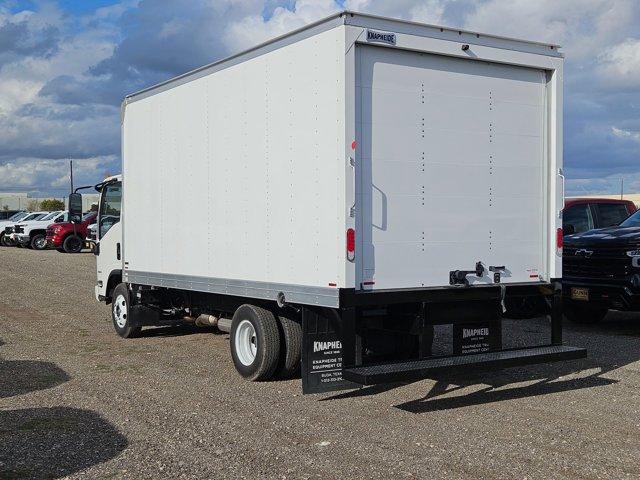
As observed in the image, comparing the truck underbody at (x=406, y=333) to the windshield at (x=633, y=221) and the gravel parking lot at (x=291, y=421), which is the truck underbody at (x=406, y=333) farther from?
the windshield at (x=633, y=221)

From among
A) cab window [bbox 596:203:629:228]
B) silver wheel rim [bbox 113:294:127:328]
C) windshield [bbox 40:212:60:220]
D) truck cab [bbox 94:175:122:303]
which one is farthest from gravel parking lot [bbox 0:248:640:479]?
windshield [bbox 40:212:60:220]

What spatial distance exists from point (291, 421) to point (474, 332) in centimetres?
210

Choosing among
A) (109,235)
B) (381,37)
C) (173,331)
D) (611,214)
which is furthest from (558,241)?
(611,214)

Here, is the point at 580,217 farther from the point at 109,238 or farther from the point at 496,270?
the point at 109,238

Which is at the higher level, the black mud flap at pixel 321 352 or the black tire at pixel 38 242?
the black tire at pixel 38 242

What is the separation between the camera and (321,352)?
285 inches

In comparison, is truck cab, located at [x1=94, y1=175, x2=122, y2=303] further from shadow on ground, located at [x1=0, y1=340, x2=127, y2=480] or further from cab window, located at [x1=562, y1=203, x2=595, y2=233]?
cab window, located at [x1=562, y1=203, x2=595, y2=233]

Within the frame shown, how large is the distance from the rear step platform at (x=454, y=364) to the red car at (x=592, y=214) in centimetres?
740

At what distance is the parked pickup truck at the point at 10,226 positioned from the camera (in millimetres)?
40934

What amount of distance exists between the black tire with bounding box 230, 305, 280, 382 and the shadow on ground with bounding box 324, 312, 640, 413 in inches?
31.5

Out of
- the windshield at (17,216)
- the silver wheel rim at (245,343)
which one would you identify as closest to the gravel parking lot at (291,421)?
the silver wheel rim at (245,343)

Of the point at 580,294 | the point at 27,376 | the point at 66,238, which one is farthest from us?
the point at 66,238

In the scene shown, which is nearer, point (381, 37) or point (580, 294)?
point (381, 37)

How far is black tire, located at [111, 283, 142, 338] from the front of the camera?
11.4 m
